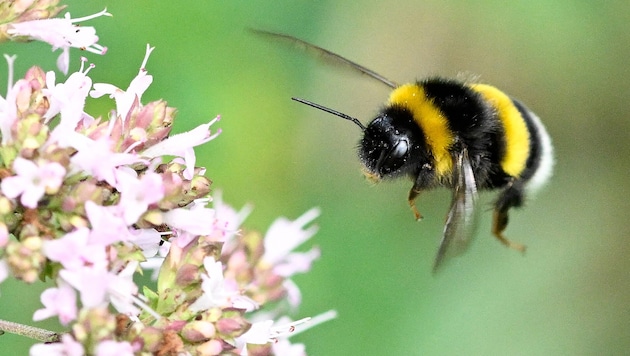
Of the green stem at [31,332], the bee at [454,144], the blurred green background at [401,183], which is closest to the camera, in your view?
the green stem at [31,332]

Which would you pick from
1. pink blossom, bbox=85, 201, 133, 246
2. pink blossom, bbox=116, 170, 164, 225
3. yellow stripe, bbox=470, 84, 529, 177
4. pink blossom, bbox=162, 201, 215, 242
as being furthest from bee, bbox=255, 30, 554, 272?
pink blossom, bbox=85, 201, 133, 246

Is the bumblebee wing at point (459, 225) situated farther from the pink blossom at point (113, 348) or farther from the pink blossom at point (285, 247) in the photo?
the pink blossom at point (113, 348)

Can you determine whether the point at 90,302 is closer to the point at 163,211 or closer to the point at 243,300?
the point at 163,211

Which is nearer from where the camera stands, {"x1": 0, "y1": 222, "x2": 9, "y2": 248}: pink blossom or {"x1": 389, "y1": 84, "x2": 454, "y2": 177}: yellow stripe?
{"x1": 0, "y1": 222, "x2": 9, "y2": 248}: pink blossom

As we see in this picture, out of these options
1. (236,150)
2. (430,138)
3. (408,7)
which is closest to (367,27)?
(408,7)

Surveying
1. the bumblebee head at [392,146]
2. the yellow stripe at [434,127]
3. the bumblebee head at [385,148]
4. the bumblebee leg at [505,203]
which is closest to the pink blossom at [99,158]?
the bumblebee head at [392,146]

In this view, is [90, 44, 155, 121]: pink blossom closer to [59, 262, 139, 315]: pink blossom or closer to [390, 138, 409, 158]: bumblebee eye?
[59, 262, 139, 315]: pink blossom
